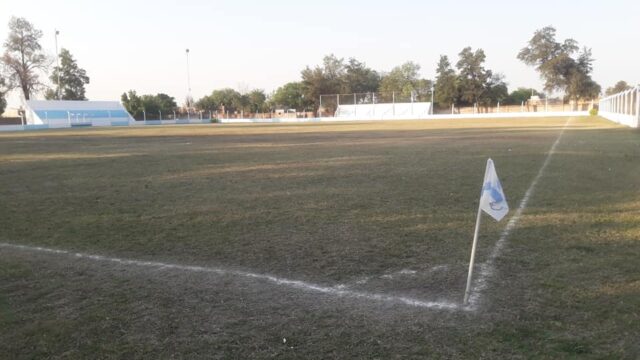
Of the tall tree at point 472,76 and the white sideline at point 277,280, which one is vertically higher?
the tall tree at point 472,76

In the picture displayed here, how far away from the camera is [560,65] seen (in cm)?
8931

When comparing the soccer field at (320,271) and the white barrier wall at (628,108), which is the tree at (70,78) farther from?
the soccer field at (320,271)

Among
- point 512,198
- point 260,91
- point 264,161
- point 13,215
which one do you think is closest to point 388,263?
point 512,198

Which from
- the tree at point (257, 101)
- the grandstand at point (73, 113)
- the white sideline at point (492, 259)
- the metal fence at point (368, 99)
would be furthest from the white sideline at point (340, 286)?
the tree at point (257, 101)

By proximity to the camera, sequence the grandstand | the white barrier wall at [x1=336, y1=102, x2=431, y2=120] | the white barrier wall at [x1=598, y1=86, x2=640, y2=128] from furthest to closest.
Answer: the white barrier wall at [x1=336, y1=102, x2=431, y2=120], the grandstand, the white barrier wall at [x1=598, y1=86, x2=640, y2=128]

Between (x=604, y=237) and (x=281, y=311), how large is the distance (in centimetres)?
388

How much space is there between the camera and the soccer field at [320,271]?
3.29 metres

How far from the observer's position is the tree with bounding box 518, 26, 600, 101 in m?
87.9

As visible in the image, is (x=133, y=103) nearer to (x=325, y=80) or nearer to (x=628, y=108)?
(x=325, y=80)

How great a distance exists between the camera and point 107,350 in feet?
10.6

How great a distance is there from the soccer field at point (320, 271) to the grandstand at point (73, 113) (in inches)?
2726

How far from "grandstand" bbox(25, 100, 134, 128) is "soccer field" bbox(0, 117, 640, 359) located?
6925 cm

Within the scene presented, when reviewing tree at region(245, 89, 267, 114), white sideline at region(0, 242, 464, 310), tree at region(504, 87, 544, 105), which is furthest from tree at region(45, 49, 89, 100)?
white sideline at region(0, 242, 464, 310)

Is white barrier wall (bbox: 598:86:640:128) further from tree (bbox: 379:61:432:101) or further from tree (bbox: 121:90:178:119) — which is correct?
tree (bbox: 121:90:178:119)
